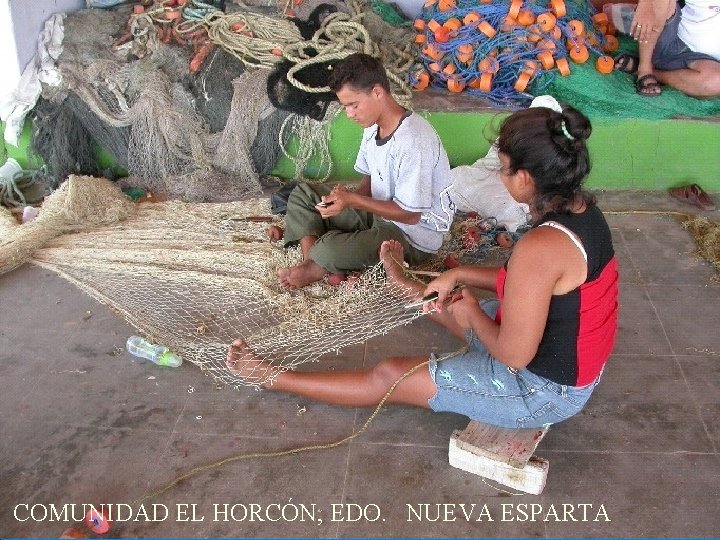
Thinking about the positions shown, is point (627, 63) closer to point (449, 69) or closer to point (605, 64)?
Answer: point (605, 64)

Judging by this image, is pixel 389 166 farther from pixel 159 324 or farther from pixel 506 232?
pixel 159 324

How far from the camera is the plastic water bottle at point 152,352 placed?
10.1ft

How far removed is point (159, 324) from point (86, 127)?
1904 millimetres

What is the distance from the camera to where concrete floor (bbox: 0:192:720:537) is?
2422 millimetres

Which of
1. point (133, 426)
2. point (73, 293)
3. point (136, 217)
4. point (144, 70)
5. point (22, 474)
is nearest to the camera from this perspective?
point (22, 474)

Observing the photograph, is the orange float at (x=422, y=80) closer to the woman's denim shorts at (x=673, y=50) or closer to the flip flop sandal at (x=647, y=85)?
the flip flop sandal at (x=647, y=85)

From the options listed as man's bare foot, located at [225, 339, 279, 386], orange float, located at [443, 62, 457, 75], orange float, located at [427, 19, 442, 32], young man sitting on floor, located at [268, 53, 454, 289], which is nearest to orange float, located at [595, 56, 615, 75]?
orange float, located at [443, 62, 457, 75]

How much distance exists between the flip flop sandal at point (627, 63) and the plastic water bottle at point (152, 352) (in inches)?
132

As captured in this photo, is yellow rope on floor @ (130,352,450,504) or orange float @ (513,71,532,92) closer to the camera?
yellow rope on floor @ (130,352,450,504)

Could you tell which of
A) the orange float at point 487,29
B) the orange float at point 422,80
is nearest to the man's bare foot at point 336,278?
the orange float at point 422,80

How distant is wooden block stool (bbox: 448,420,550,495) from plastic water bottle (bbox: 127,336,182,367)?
1.22m

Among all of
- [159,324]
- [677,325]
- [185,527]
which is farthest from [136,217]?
[677,325]

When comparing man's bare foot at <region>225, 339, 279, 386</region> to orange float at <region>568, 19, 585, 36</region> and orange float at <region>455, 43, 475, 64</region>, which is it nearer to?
orange float at <region>455, 43, 475, 64</region>

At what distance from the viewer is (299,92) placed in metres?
4.47
